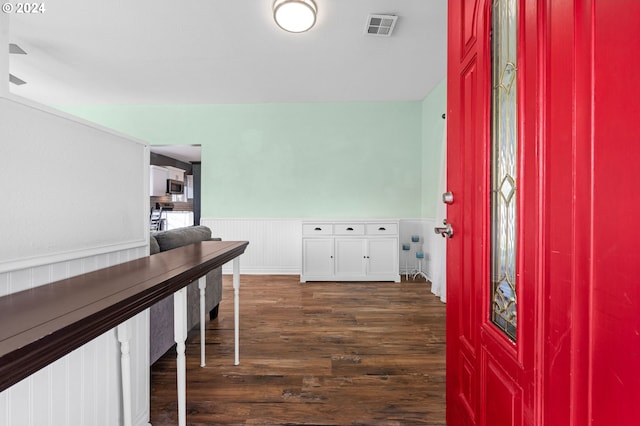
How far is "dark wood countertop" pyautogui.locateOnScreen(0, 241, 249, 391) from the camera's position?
50 centimetres

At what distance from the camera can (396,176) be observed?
4.47 metres

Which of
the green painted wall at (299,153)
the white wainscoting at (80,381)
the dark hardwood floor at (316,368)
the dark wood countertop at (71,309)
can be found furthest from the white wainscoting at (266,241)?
the dark wood countertop at (71,309)

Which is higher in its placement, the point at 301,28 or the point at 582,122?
the point at 301,28

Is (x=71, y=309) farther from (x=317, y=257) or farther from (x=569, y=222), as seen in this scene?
(x=317, y=257)

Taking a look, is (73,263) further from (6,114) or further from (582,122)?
(582,122)

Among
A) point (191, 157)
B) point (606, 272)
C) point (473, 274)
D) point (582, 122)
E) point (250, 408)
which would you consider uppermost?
point (191, 157)

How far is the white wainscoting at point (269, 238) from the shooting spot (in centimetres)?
448

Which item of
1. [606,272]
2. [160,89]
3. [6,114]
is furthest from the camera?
[160,89]

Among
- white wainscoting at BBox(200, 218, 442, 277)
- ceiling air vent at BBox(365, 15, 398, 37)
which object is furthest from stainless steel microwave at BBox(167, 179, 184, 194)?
ceiling air vent at BBox(365, 15, 398, 37)

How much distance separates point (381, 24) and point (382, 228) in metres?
2.41

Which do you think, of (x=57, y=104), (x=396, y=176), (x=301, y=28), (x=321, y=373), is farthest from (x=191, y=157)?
(x=321, y=373)

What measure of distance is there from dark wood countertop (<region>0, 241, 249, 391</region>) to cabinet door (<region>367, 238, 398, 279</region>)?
3096mm

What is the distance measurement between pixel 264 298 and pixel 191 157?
625cm

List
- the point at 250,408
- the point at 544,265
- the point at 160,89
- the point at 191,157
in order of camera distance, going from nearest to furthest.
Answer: the point at 544,265, the point at 250,408, the point at 160,89, the point at 191,157
